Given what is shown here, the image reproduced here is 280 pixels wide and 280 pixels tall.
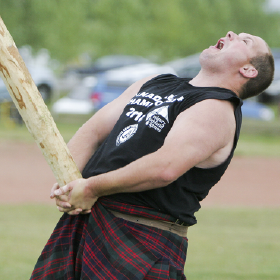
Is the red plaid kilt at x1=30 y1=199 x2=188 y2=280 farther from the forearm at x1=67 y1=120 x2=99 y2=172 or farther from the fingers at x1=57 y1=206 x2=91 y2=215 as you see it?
the forearm at x1=67 y1=120 x2=99 y2=172

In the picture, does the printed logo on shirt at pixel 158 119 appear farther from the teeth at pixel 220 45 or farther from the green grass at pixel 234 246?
the green grass at pixel 234 246

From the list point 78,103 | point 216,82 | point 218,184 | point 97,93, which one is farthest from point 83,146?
point 78,103

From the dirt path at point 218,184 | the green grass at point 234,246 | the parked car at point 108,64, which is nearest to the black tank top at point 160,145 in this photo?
the green grass at point 234,246

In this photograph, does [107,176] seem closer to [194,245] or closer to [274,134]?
[194,245]

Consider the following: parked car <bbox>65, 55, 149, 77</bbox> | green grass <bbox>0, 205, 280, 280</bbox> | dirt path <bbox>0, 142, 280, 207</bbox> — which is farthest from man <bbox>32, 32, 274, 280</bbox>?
parked car <bbox>65, 55, 149, 77</bbox>

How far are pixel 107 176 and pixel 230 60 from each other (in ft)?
2.69

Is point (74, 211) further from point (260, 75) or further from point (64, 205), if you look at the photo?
point (260, 75)

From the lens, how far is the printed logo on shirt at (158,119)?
2.09 meters

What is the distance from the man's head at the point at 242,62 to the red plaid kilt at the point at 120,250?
74cm

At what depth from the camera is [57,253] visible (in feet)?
7.48

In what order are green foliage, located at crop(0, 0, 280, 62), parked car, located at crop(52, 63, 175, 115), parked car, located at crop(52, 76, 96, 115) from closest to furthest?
parked car, located at crop(52, 63, 175, 115) < parked car, located at crop(52, 76, 96, 115) < green foliage, located at crop(0, 0, 280, 62)

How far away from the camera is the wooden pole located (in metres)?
2.01

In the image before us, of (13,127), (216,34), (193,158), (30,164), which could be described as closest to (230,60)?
(193,158)

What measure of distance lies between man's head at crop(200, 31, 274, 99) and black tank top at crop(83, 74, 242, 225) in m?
0.13
